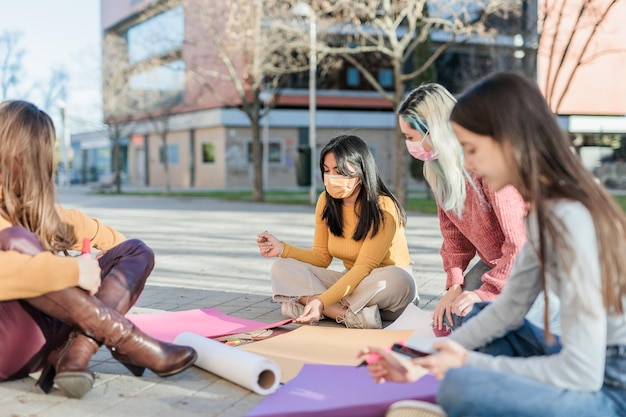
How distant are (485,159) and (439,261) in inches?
242

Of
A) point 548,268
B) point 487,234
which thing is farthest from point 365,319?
point 548,268

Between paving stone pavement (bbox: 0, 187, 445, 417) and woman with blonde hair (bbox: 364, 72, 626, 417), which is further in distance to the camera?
paving stone pavement (bbox: 0, 187, 445, 417)

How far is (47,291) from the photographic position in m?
Answer: 2.89

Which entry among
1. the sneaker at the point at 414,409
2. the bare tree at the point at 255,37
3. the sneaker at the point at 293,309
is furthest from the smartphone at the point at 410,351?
the bare tree at the point at 255,37

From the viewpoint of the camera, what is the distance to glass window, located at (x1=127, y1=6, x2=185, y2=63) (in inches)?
960

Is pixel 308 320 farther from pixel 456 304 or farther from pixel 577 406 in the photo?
pixel 577 406

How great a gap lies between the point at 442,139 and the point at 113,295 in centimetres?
179

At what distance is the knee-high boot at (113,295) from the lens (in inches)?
120

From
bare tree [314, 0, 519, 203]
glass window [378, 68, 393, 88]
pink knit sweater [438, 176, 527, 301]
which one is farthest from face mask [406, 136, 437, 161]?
glass window [378, 68, 393, 88]

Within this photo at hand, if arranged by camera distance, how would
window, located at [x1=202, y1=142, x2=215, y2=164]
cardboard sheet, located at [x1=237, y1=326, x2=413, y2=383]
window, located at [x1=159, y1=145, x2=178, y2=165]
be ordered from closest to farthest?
cardboard sheet, located at [x1=237, y1=326, x2=413, y2=383], window, located at [x1=202, y1=142, x2=215, y2=164], window, located at [x1=159, y1=145, x2=178, y2=165]

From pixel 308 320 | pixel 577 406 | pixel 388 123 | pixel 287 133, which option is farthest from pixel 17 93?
pixel 577 406

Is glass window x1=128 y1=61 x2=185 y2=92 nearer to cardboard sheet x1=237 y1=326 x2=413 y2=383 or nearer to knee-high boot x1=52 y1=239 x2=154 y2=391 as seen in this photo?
cardboard sheet x1=237 y1=326 x2=413 y2=383

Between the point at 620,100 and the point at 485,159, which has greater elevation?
the point at 620,100

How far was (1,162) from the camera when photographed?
305cm
